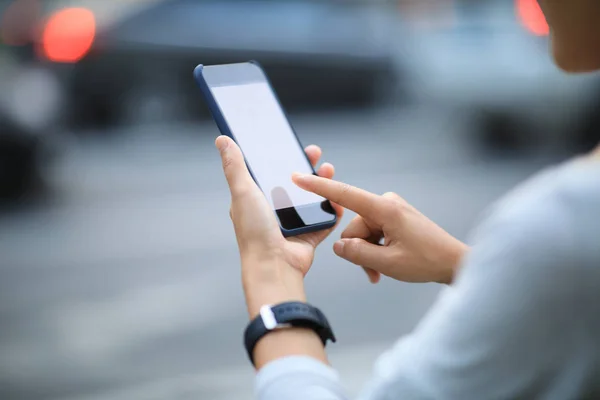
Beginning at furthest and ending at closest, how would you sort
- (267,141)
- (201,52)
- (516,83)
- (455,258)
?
(516,83) < (201,52) < (267,141) < (455,258)

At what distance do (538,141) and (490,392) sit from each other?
24.9 feet

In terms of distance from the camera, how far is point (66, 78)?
22.8 ft

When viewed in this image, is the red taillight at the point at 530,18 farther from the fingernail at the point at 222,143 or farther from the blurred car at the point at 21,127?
the fingernail at the point at 222,143

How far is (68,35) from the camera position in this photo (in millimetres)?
6746

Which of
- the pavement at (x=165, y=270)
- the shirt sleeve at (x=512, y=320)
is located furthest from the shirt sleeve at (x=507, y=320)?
the pavement at (x=165, y=270)

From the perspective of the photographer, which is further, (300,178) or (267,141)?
(267,141)

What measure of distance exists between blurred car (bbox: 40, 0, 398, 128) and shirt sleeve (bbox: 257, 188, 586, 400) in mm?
6060

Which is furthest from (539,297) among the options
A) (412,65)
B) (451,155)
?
(412,65)

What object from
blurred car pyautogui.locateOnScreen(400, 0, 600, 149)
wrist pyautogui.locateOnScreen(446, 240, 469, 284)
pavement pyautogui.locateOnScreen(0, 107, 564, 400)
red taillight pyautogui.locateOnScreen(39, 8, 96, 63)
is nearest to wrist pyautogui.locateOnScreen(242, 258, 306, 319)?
wrist pyautogui.locateOnScreen(446, 240, 469, 284)

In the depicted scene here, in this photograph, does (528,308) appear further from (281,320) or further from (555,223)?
(281,320)

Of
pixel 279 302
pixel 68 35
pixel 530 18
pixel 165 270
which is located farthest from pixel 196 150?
pixel 279 302

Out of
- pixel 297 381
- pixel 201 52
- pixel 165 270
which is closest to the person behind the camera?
pixel 297 381

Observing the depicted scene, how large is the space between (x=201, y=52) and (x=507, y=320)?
7.04m

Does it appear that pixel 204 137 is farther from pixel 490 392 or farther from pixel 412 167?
pixel 490 392
